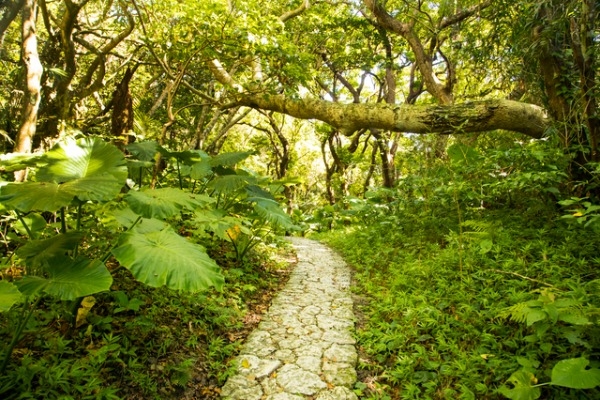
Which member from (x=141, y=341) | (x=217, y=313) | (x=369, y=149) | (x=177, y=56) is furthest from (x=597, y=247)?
(x=369, y=149)

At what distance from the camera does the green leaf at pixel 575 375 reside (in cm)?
179

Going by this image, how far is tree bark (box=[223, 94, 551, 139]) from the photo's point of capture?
173 inches

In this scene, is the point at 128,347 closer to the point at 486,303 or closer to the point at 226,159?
the point at 226,159

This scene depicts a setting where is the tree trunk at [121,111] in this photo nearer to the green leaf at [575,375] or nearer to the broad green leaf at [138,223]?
the broad green leaf at [138,223]

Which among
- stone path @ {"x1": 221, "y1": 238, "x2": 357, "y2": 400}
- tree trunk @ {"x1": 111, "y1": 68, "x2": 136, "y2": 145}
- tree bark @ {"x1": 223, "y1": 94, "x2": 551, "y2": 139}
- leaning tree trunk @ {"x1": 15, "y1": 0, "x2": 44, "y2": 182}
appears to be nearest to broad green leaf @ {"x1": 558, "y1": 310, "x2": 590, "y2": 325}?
stone path @ {"x1": 221, "y1": 238, "x2": 357, "y2": 400}

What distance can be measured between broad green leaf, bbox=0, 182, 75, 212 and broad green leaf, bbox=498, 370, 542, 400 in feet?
8.97

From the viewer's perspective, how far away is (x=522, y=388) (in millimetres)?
1979

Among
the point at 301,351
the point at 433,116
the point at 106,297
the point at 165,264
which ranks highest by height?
the point at 433,116

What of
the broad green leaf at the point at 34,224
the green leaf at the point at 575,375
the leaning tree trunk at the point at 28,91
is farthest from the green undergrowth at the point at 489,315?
the leaning tree trunk at the point at 28,91

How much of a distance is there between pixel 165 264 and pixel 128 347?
957mm

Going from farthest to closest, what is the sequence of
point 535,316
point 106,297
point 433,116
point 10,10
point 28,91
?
point 433,116
point 28,91
point 10,10
point 106,297
point 535,316

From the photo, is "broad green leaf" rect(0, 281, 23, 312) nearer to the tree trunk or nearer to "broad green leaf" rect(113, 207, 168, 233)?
"broad green leaf" rect(113, 207, 168, 233)

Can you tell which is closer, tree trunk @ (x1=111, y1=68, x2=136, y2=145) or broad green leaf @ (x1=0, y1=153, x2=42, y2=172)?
broad green leaf @ (x1=0, y1=153, x2=42, y2=172)

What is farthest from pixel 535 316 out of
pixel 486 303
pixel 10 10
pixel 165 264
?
pixel 10 10
